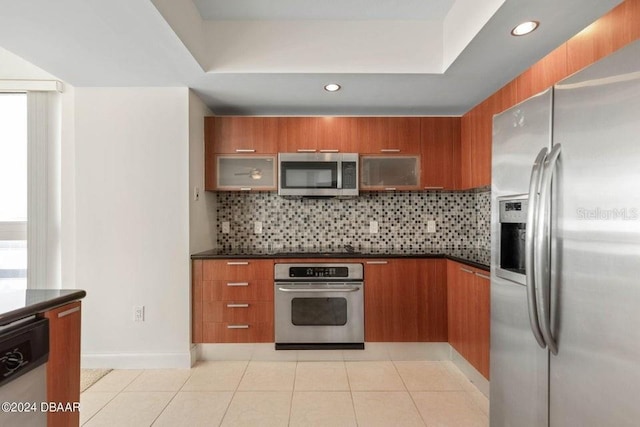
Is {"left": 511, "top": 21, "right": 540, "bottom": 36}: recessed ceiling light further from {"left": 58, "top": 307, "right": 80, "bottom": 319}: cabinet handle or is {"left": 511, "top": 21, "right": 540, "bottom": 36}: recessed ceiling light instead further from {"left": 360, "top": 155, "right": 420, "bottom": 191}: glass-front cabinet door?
{"left": 58, "top": 307, "right": 80, "bottom": 319}: cabinet handle

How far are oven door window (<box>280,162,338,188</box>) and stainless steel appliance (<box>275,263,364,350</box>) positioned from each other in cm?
75

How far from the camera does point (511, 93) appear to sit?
2.33m

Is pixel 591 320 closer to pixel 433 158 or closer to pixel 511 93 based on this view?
pixel 511 93

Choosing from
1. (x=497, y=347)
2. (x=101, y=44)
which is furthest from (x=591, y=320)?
(x=101, y=44)

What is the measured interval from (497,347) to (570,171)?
88cm

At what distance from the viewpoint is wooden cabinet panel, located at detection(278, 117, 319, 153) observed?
3221 millimetres

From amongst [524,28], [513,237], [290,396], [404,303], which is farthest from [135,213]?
[524,28]

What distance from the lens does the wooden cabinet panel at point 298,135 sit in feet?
10.6

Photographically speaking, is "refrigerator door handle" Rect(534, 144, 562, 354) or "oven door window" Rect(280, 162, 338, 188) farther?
"oven door window" Rect(280, 162, 338, 188)

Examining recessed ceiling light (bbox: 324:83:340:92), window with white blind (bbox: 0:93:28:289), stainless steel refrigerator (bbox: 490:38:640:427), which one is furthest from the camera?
window with white blind (bbox: 0:93:28:289)

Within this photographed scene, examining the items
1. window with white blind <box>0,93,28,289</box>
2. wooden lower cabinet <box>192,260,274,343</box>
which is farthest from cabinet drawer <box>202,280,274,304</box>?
window with white blind <box>0,93,28,289</box>

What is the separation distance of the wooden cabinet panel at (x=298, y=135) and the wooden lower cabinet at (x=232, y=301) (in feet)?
3.50

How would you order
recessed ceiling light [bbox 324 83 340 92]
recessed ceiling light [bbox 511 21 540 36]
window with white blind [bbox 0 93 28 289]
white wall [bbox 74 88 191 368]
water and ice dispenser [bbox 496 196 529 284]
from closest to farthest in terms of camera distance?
water and ice dispenser [bbox 496 196 529 284] < recessed ceiling light [bbox 511 21 540 36] < recessed ceiling light [bbox 324 83 340 92] < white wall [bbox 74 88 191 368] < window with white blind [bbox 0 93 28 289]

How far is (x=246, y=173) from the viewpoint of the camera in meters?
3.25
